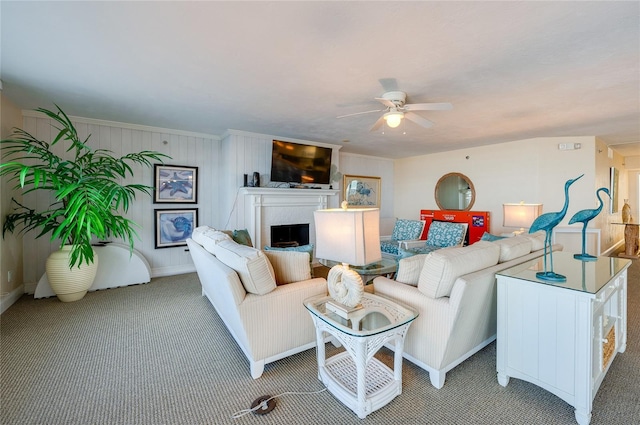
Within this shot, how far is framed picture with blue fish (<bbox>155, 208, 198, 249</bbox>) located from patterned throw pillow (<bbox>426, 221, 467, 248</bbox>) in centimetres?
406

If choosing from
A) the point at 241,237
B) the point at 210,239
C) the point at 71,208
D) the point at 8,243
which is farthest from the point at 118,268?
the point at 210,239

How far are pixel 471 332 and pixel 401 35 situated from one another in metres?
2.12

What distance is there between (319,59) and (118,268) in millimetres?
3856

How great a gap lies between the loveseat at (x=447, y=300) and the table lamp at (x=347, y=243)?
1.40 ft

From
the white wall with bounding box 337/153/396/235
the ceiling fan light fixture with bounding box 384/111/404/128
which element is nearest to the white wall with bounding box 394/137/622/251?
the white wall with bounding box 337/153/396/235

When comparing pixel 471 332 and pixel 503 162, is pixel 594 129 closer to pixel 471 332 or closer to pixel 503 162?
pixel 503 162

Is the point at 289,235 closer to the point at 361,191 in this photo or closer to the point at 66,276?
the point at 361,191

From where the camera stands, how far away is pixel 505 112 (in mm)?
3375

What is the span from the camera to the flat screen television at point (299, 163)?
4559 mm

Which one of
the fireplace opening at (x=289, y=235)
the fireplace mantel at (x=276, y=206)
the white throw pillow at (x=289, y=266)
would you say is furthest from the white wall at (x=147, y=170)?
the white throw pillow at (x=289, y=266)

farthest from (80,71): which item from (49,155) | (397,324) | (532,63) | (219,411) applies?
(532,63)

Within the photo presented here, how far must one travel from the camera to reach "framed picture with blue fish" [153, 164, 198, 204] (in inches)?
168

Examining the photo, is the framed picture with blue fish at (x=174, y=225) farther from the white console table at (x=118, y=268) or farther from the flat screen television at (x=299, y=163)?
the flat screen television at (x=299, y=163)

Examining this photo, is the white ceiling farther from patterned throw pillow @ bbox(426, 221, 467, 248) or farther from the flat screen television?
patterned throw pillow @ bbox(426, 221, 467, 248)
